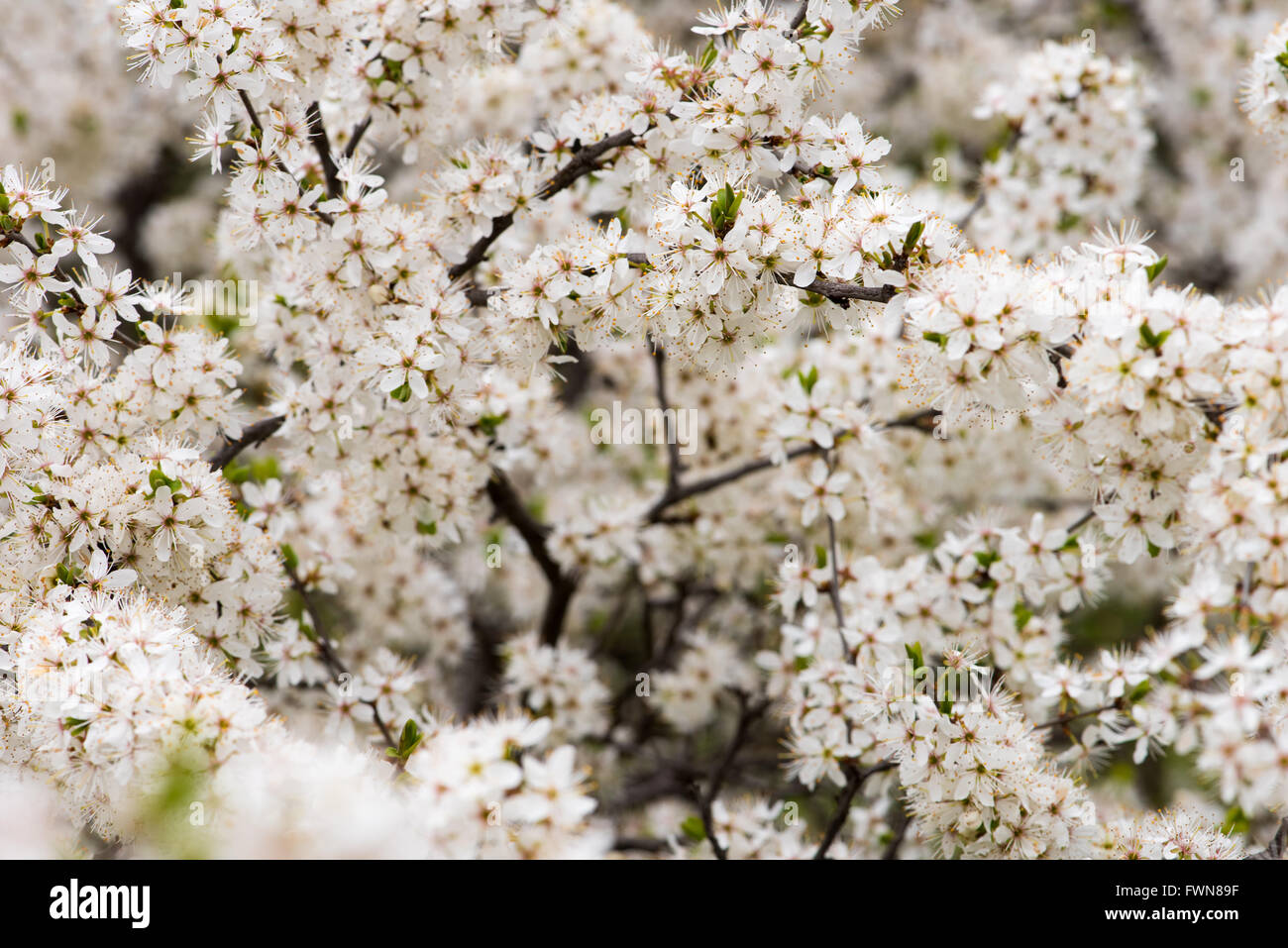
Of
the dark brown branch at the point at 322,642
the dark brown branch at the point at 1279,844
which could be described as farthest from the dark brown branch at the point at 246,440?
the dark brown branch at the point at 1279,844

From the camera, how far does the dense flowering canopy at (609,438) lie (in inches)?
99.1

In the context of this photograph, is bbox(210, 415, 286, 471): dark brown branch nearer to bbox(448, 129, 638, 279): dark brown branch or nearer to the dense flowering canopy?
the dense flowering canopy

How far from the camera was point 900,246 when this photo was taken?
2936 mm

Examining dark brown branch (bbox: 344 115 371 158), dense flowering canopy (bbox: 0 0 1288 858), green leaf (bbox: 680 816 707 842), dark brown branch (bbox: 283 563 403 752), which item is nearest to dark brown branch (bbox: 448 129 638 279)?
dense flowering canopy (bbox: 0 0 1288 858)


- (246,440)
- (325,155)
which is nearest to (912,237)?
(325,155)

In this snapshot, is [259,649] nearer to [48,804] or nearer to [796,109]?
[48,804]

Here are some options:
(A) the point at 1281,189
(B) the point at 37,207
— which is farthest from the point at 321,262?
(A) the point at 1281,189

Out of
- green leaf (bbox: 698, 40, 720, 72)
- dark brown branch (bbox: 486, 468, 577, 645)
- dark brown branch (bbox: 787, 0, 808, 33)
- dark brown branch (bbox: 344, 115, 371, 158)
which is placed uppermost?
dark brown branch (bbox: 344, 115, 371, 158)

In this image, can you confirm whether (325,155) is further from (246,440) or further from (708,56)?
(708,56)

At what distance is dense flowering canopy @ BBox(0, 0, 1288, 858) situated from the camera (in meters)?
2.52

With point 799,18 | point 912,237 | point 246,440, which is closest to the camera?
point 912,237

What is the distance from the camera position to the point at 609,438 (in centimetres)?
581

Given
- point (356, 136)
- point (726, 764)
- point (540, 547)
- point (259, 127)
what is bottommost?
point (726, 764)

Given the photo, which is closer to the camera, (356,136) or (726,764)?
(356,136)
